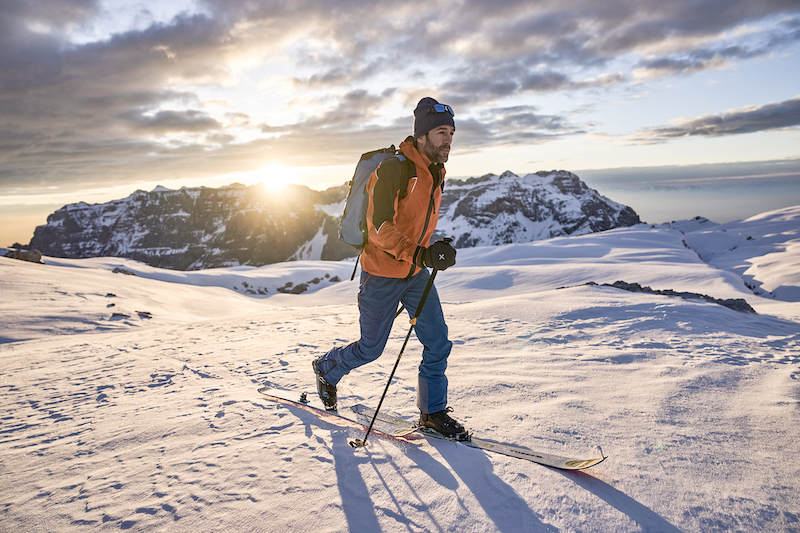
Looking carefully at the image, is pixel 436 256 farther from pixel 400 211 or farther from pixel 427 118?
pixel 427 118

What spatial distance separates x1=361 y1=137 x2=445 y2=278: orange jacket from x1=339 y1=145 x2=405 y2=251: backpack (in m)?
0.09

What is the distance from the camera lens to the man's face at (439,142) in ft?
10.2

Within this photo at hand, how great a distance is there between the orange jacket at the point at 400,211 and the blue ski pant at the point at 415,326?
0.12m

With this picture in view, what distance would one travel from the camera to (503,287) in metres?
17.4

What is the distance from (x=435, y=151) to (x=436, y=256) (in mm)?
896

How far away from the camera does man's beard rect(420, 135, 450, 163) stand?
3105 mm

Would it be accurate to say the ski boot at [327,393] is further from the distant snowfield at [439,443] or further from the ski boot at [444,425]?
the ski boot at [444,425]

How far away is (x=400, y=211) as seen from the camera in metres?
3.01

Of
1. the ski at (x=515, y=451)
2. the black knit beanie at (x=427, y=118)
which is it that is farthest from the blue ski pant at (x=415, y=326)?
the black knit beanie at (x=427, y=118)

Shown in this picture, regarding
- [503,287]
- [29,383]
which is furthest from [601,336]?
[503,287]

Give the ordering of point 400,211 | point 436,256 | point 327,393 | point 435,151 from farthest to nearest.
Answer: point 327,393 → point 435,151 → point 400,211 → point 436,256

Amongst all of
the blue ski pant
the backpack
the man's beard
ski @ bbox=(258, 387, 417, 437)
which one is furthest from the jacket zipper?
ski @ bbox=(258, 387, 417, 437)

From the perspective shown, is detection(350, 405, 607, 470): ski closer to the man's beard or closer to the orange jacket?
the orange jacket

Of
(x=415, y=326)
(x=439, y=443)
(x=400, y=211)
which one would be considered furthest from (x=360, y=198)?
(x=439, y=443)
